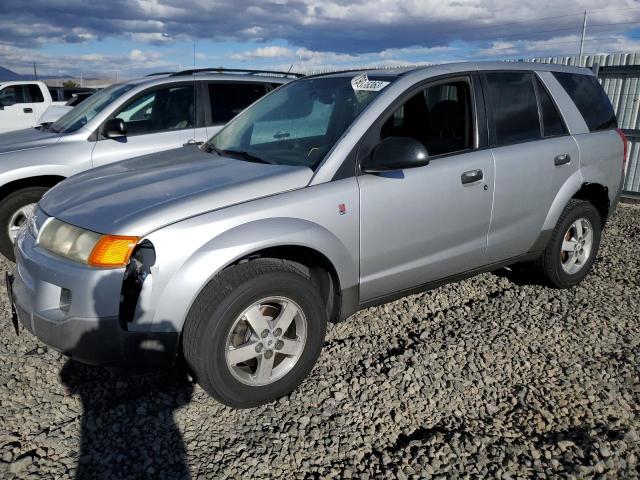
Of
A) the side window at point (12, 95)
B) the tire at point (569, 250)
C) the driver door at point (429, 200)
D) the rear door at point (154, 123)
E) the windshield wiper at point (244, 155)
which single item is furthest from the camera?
the side window at point (12, 95)

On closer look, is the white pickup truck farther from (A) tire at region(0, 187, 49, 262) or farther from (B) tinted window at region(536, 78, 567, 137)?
(B) tinted window at region(536, 78, 567, 137)

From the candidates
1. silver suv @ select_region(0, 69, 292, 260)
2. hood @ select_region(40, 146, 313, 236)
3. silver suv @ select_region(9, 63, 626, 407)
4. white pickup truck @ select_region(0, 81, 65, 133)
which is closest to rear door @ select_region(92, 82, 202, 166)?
silver suv @ select_region(0, 69, 292, 260)

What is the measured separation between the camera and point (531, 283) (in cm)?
457

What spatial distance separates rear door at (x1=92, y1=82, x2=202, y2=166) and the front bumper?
9.63 ft

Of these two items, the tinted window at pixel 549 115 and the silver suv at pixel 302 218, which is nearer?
the silver suv at pixel 302 218

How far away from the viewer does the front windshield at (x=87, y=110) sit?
5473mm

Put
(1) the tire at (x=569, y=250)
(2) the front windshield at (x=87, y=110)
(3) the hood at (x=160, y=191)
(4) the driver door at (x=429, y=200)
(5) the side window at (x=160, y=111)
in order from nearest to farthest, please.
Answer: (3) the hood at (x=160, y=191), (4) the driver door at (x=429, y=200), (1) the tire at (x=569, y=250), (2) the front windshield at (x=87, y=110), (5) the side window at (x=160, y=111)

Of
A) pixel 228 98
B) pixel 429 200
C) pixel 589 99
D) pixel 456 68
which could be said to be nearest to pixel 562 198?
pixel 589 99

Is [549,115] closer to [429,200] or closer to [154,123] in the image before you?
[429,200]

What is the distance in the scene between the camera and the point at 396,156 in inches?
115

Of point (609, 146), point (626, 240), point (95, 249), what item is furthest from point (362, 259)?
point (626, 240)

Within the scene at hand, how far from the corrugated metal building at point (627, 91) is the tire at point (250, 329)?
7863 mm

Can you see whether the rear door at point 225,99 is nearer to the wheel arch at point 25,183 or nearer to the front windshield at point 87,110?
the front windshield at point 87,110

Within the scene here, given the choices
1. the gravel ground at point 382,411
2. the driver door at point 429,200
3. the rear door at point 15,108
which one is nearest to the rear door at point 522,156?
the driver door at point 429,200
